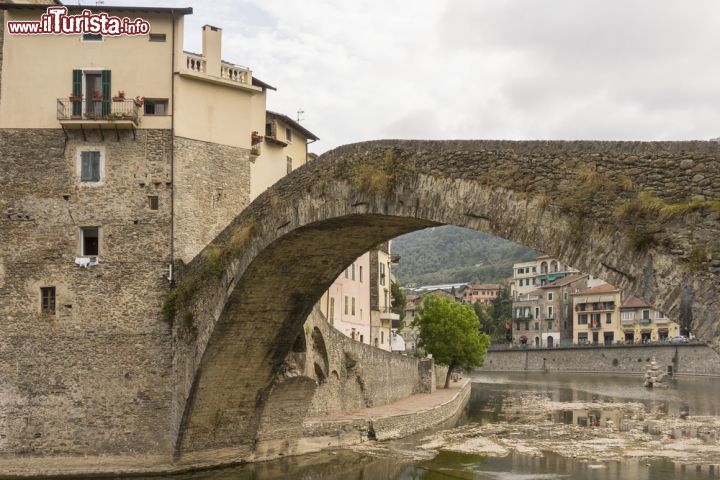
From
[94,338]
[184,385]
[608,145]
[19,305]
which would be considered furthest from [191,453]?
[608,145]

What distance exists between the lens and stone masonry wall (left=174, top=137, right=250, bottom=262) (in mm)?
21891

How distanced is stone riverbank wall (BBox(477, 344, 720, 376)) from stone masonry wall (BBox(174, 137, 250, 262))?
54.7 metres

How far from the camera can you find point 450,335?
5247 centimetres

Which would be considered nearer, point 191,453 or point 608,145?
point 608,145

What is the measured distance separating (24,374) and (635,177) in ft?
52.3

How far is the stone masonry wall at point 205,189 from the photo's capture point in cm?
2189

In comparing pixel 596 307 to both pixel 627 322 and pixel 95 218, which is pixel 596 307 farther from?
pixel 95 218

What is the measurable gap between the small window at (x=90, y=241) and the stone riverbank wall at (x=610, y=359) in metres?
57.2

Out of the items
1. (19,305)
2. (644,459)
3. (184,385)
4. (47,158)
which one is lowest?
(644,459)

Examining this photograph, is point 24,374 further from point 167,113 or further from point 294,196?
point 294,196

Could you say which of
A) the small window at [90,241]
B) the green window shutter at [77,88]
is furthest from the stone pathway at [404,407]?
the green window shutter at [77,88]

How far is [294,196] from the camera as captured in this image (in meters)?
17.6

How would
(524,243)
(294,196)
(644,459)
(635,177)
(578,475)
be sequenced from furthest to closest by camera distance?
(644,459)
(578,475)
(294,196)
(524,243)
(635,177)

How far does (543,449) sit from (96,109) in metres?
17.2
